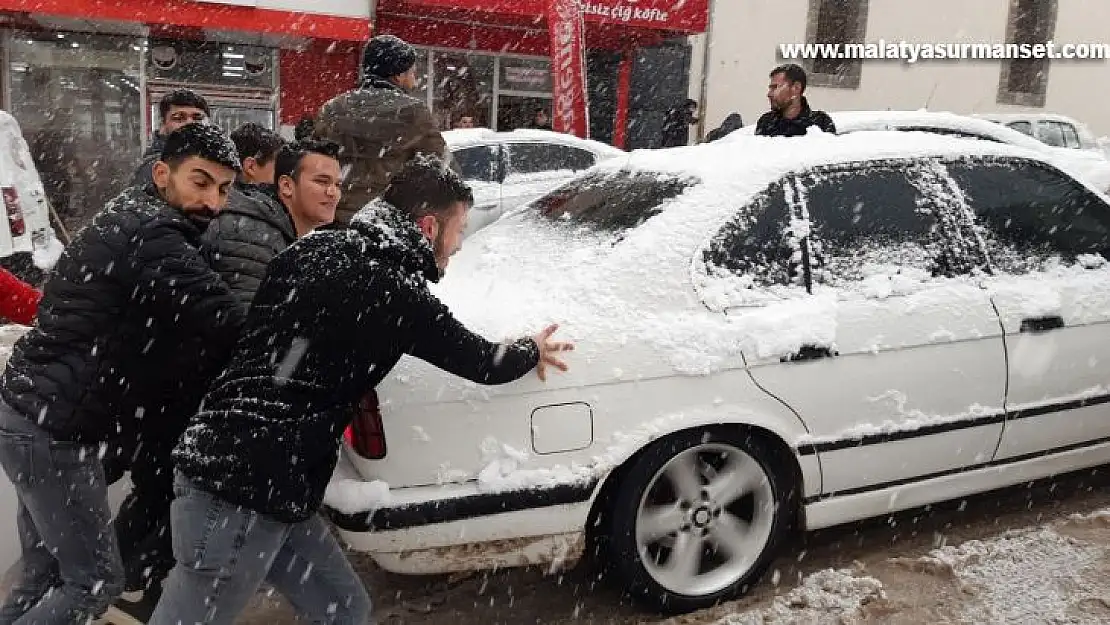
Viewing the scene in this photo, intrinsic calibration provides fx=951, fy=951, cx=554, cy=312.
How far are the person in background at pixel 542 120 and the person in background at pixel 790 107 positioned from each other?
9142 millimetres

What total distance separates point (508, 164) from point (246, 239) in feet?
15.8

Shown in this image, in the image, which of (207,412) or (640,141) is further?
(640,141)

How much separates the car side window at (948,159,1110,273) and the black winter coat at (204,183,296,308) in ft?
8.09

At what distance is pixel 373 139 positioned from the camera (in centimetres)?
391

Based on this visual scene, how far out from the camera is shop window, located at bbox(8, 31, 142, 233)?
11891 millimetres

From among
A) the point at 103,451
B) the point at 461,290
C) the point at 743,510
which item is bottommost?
the point at 743,510

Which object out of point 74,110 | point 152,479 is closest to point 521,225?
point 152,479

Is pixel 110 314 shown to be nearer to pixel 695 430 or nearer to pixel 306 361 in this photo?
pixel 306 361

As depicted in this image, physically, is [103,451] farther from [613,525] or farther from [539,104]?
[539,104]

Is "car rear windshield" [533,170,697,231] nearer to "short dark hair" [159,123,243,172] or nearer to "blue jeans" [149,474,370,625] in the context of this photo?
"short dark hair" [159,123,243,172]

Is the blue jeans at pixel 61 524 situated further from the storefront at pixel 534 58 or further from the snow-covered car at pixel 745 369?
the storefront at pixel 534 58

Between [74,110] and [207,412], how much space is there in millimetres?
11770

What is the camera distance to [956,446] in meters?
3.38

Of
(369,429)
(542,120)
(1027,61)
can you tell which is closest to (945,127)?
(369,429)
